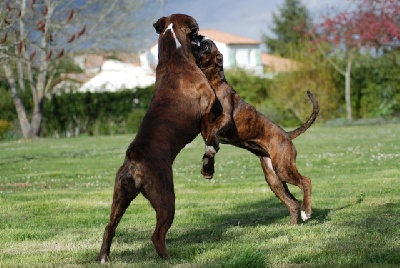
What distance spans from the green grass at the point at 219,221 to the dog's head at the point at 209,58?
1.47 metres

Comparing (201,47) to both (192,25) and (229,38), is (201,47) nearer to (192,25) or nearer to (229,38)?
(192,25)

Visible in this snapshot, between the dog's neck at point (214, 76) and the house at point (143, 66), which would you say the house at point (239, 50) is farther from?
the dog's neck at point (214, 76)

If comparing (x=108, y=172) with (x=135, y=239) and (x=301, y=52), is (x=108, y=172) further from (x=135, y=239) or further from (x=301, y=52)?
(x=301, y=52)

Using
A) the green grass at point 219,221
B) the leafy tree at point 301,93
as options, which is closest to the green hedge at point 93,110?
the leafy tree at point 301,93

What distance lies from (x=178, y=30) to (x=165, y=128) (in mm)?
980

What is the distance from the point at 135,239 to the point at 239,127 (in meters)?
1.39

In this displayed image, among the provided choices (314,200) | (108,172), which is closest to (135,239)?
(314,200)

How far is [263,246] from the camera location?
221 inches

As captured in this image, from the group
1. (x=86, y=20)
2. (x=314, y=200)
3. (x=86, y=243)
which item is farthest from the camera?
(x=86, y=20)

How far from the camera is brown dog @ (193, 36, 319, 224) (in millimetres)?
6473

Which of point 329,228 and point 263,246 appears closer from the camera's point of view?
point 263,246

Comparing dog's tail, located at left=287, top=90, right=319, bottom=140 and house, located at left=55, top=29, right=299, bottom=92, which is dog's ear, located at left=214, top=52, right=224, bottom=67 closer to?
dog's tail, located at left=287, top=90, right=319, bottom=140

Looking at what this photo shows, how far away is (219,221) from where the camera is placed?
24.8ft

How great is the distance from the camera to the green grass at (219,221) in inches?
206
